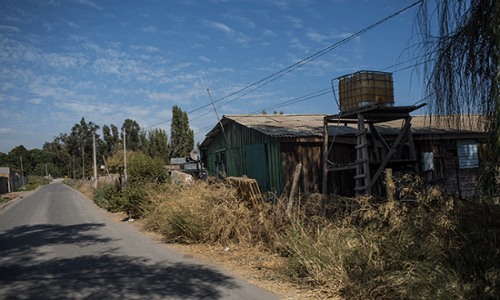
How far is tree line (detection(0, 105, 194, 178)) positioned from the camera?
43.2 metres

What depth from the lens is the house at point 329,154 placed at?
10.1 m

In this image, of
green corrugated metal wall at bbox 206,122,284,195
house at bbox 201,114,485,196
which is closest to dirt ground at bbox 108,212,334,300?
green corrugated metal wall at bbox 206,122,284,195

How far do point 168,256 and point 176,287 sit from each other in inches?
86.7

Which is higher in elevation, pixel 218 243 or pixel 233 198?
pixel 233 198

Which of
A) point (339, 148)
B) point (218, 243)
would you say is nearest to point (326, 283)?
point (218, 243)

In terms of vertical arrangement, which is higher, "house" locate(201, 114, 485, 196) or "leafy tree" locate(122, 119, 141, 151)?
"leafy tree" locate(122, 119, 141, 151)

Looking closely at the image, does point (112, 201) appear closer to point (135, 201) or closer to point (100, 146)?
point (135, 201)

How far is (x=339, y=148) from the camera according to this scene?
10.6 meters

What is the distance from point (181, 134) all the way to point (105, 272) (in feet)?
125

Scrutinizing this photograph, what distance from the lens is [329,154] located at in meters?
10.4

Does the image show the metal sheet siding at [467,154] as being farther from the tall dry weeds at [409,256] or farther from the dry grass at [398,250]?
the tall dry weeds at [409,256]

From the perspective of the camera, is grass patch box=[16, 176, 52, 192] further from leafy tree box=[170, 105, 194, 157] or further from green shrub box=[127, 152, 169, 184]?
green shrub box=[127, 152, 169, 184]

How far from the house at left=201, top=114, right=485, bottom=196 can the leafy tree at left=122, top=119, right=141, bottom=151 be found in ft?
161

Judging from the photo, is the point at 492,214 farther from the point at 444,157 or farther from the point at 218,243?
the point at 444,157
